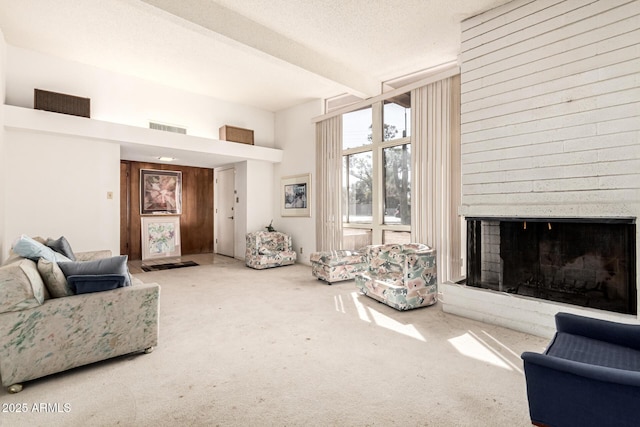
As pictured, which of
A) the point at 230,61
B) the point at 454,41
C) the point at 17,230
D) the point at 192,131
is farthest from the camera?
the point at 192,131

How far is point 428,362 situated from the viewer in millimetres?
2408

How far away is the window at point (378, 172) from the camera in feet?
16.5

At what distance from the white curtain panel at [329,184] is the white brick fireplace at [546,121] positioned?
260cm

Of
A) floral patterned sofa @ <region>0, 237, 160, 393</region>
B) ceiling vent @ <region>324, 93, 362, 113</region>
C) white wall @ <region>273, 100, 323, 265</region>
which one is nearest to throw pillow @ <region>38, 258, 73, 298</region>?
floral patterned sofa @ <region>0, 237, 160, 393</region>

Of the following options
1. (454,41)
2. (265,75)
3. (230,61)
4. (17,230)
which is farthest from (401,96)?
(17,230)

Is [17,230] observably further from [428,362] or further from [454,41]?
[454,41]

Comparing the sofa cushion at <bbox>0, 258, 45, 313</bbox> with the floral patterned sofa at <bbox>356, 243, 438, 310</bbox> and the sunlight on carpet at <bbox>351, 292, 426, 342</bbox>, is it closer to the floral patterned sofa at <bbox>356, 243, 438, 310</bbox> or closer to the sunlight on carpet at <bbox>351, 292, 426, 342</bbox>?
the sunlight on carpet at <bbox>351, 292, 426, 342</bbox>

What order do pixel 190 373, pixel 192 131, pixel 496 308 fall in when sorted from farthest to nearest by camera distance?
pixel 192 131 → pixel 496 308 → pixel 190 373

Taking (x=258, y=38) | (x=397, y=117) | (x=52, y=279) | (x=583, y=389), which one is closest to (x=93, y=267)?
(x=52, y=279)

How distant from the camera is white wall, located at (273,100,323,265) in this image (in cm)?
653

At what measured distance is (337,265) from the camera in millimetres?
4930

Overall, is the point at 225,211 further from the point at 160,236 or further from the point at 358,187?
the point at 358,187

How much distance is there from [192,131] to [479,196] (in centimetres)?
541

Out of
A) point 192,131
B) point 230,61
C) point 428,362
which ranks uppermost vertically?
point 230,61
